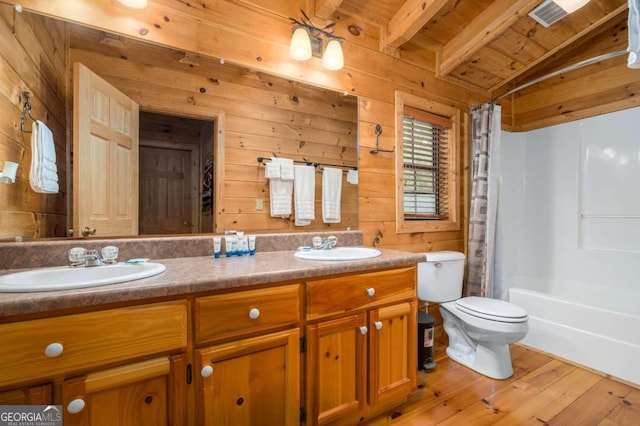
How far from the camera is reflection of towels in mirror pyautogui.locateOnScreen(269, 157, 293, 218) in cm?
172

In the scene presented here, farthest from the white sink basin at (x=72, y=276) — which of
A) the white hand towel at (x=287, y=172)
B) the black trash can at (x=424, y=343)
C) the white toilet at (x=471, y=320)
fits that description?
the white toilet at (x=471, y=320)

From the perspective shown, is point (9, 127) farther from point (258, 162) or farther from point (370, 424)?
point (370, 424)

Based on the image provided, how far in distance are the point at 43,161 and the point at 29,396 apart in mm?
873

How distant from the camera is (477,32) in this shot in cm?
217

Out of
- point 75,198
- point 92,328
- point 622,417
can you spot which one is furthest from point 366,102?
point 622,417

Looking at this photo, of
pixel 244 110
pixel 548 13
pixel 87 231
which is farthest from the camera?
pixel 548 13

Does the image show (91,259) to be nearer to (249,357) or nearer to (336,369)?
(249,357)

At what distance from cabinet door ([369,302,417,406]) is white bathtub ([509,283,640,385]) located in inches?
53.5

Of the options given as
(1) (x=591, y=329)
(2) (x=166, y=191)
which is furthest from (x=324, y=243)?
(1) (x=591, y=329)

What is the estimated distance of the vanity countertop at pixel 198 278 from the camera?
751 mm

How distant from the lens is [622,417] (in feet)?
4.83

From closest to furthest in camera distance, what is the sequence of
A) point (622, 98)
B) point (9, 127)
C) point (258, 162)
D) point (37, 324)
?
point (37, 324), point (9, 127), point (258, 162), point (622, 98)

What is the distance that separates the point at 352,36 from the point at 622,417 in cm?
273

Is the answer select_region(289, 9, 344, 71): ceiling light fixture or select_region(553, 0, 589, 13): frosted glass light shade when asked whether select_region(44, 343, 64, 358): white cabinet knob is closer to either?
select_region(289, 9, 344, 71): ceiling light fixture
